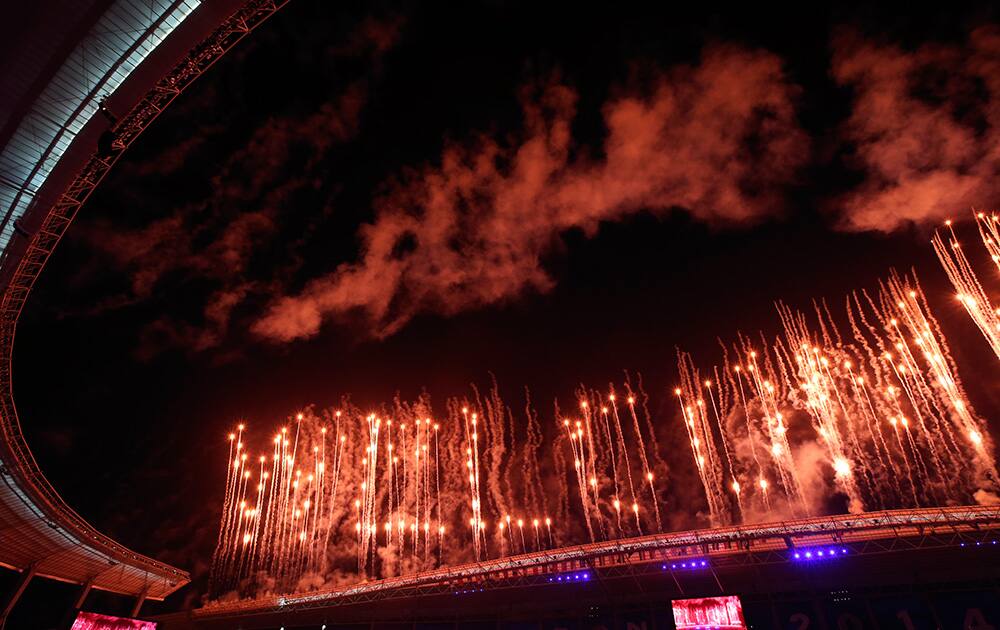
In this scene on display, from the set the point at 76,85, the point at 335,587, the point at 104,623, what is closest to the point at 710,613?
the point at 335,587

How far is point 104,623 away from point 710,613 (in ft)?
117

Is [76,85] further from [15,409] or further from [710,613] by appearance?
[710,613]

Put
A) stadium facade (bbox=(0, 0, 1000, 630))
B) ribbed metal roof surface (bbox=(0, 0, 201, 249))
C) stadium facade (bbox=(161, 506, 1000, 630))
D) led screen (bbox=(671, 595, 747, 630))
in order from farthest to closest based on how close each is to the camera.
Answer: led screen (bbox=(671, 595, 747, 630)), stadium facade (bbox=(161, 506, 1000, 630)), stadium facade (bbox=(0, 0, 1000, 630)), ribbed metal roof surface (bbox=(0, 0, 201, 249))

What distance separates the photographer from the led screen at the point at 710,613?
20219mm

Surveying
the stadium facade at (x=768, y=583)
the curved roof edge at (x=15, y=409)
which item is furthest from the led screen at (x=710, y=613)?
the curved roof edge at (x=15, y=409)

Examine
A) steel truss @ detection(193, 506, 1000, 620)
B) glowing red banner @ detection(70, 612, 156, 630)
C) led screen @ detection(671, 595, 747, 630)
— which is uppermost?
steel truss @ detection(193, 506, 1000, 620)

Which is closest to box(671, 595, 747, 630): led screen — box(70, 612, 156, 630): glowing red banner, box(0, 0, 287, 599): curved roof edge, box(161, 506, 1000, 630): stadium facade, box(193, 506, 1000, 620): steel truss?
box(161, 506, 1000, 630): stadium facade

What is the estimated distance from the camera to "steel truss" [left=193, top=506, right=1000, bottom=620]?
19.8 meters

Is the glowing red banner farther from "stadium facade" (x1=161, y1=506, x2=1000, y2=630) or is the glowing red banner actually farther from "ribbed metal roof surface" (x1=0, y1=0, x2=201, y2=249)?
"ribbed metal roof surface" (x1=0, y1=0, x2=201, y2=249)

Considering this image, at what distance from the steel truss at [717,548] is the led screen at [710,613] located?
1.58m

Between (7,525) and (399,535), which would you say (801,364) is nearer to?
(399,535)

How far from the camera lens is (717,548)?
88.9ft

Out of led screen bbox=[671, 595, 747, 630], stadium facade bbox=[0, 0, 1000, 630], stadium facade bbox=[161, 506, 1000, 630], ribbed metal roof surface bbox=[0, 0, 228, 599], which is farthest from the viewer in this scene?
led screen bbox=[671, 595, 747, 630]

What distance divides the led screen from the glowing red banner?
110ft
